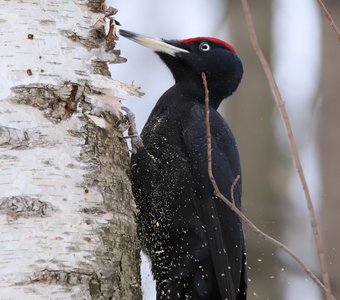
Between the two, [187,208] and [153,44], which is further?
[153,44]

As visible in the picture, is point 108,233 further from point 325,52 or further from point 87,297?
point 325,52

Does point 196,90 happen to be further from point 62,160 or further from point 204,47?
point 62,160

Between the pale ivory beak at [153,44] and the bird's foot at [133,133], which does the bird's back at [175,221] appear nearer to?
the bird's foot at [133,133]

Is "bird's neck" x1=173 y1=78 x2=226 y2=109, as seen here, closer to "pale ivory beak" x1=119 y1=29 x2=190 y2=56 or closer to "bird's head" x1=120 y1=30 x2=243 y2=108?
"bird's head" x1=120 y1=30 x2=243 y2=108

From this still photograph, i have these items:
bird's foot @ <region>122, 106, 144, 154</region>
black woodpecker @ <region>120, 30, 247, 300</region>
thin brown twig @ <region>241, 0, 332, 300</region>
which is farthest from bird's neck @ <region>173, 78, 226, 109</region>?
thin brown twig @ <region>241, 0, 332, 300</region>

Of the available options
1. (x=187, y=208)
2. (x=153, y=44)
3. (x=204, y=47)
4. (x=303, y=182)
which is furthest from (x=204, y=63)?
(x=303, y=182)

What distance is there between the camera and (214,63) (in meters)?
4.48

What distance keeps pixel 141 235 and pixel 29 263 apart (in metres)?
1.37

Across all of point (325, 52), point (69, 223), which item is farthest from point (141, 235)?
point (325, 52)

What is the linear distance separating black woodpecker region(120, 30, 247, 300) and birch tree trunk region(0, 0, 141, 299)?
0.71 meters

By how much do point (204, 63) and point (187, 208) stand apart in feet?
2.96

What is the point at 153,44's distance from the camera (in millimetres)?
4230

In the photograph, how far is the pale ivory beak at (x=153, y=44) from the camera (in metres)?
3.96

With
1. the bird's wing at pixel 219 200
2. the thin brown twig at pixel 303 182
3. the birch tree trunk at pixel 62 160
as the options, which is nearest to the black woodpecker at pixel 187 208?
the bird's wing at pixel 219 200
